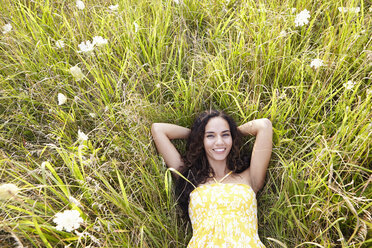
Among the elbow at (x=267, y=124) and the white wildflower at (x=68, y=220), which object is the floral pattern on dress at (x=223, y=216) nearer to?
the elbow at (x=267, y=124)

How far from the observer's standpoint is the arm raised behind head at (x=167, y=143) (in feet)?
8.29

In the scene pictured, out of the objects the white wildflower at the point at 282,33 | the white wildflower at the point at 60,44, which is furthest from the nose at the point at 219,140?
the white wildflower at the point at 60,44

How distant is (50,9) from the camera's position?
311 cm

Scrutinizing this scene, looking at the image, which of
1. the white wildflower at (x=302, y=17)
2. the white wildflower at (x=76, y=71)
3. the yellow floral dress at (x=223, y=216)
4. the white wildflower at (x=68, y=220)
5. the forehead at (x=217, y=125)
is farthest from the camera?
the white wildflower at (x=302, y=17)

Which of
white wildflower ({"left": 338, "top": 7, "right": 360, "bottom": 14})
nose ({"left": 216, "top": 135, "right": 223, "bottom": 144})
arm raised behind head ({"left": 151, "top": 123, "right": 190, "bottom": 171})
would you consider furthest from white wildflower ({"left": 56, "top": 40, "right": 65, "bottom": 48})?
white wildflower ({"left": 338, "top": 7, "right": 360, "bottom": 14})

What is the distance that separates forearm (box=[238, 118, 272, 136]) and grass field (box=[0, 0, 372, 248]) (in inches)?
3.7

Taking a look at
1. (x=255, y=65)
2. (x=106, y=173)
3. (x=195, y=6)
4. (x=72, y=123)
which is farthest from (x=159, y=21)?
(x=106, y=173)

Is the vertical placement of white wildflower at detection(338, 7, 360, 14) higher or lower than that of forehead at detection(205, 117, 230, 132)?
higher

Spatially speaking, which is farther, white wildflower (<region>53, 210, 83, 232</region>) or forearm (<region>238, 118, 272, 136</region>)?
forearm (<region>238, 118, 272, 136</region>)

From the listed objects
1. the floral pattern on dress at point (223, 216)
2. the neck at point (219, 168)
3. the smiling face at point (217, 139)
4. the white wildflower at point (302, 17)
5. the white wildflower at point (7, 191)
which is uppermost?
the white wildflower at point (302, 17)

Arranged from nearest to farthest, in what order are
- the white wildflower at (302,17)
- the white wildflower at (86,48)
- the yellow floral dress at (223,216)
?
the yellow floral dress at (223,216), the white wildflower at (86,48), the white wildflower at (302,17)

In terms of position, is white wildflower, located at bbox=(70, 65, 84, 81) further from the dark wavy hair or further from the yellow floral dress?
the yellow floral dress

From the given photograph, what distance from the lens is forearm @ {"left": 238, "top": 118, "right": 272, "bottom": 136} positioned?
2.44 metres

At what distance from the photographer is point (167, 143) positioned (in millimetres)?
2537
